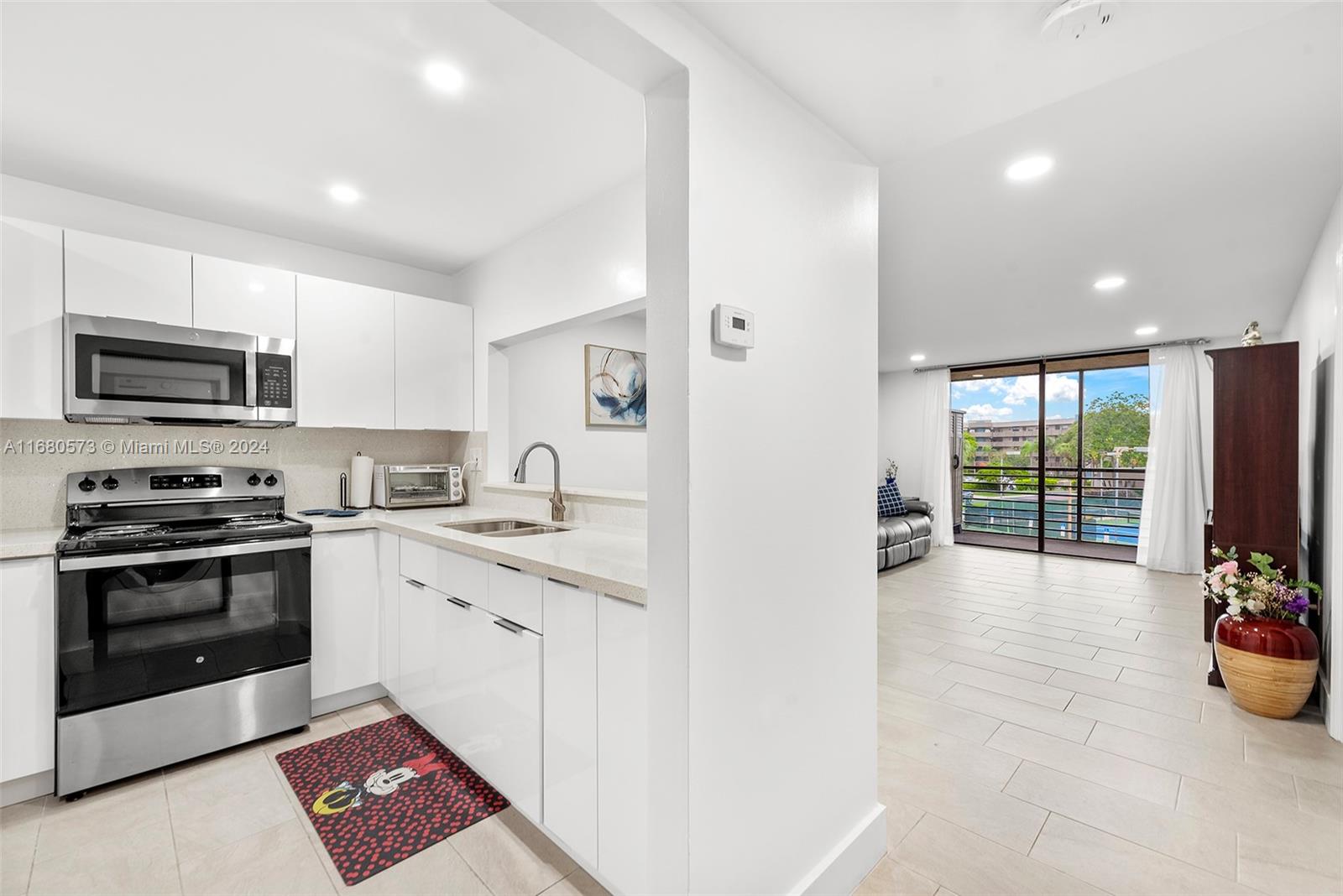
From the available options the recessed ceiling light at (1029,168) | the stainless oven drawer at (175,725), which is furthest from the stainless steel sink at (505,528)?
the recessed ceiling light at (1029,168)

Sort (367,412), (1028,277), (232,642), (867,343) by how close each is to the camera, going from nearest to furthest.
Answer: (867,343)
(232,642)
(367,412)
(1028,277)

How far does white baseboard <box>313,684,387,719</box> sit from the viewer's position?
105 inches

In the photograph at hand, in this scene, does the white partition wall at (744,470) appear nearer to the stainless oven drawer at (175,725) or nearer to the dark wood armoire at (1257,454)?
the stainless oven drawer at (175,725)

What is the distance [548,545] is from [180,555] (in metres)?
1.46

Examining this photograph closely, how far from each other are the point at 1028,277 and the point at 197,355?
4672 millimetres

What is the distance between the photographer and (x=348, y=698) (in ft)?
9.06

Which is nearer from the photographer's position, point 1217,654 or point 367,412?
point 1217,654

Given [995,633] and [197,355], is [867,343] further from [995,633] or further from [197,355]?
[995,633]

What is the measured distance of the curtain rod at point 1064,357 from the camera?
5.89 meters

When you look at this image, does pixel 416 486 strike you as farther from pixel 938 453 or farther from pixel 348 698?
pixel 938 453

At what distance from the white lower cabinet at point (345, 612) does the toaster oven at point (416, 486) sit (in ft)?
1.70

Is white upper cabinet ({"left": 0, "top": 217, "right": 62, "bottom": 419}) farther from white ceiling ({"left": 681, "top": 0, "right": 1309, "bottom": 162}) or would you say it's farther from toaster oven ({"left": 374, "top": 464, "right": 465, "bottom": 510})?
white ceiling ({"left": 681, "top": 0, "right": 1309, "bottom": 162})

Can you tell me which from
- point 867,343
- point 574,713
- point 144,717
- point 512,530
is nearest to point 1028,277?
point 867,343

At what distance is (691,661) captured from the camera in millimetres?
1201
